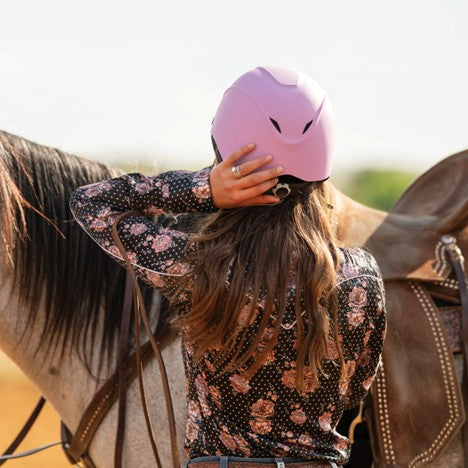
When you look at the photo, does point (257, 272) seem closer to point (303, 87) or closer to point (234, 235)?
point (234, 235)

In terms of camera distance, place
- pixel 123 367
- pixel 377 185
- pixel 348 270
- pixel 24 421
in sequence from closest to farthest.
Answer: pixel 348 270, pixel 123 367, pixel 24 421, pixel 377 185

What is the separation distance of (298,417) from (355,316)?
10.9 inches

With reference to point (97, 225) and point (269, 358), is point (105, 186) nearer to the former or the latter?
point (97, 225)

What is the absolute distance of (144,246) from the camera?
5.60 ft

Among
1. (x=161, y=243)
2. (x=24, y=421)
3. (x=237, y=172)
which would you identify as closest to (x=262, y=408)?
(x=161, y=243)

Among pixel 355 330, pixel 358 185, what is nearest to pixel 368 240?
pixel 355 330

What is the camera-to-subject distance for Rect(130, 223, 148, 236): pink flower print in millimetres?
1720

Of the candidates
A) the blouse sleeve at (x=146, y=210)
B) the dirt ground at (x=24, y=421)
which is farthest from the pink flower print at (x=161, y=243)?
the dirt ground at (x=24, y=421)

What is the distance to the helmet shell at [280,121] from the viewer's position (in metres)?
1.73

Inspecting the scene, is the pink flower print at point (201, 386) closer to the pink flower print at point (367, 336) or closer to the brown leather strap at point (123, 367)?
the pink flower print at point (367, 336)

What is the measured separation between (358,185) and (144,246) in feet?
97.2

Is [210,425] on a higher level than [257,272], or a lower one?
lower

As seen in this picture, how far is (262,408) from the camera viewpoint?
Result: 175cm

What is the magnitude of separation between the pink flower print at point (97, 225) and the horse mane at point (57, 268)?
65 cm
